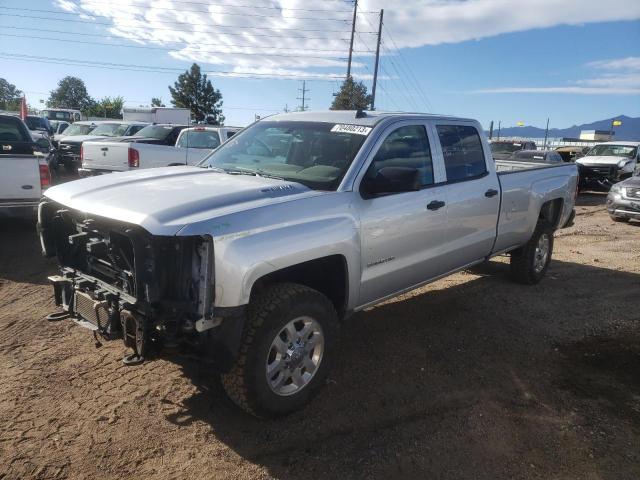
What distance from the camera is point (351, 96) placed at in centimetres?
3200

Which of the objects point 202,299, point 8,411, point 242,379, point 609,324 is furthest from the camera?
point 609,324

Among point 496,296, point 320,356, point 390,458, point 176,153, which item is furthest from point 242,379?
point 176,153

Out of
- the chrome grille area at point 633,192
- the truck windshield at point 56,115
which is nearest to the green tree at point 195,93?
the truck windshield at point 56,115

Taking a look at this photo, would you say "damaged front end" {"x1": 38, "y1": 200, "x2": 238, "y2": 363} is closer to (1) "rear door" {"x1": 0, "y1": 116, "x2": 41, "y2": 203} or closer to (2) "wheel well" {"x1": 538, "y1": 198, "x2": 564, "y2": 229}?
(1) "rear door" {"x1": 0, "y1": 116, "x2": 41, "y2": 203}

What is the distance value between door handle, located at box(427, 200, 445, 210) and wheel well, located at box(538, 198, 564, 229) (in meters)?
2.73

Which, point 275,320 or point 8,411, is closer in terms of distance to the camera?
point 275,320

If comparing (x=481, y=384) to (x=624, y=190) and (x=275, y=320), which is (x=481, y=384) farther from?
(x=624, y=190)

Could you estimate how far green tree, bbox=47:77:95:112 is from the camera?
103000 millimetres

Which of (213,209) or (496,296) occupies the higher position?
(213,209)

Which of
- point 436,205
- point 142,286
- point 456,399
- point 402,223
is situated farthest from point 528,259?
point 142,286

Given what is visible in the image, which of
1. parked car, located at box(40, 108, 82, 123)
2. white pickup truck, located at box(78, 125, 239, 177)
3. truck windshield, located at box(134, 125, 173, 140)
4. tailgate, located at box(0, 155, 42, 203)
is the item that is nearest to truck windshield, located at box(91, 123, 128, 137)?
truck windshield, located at box(134, 125, 173, 140)

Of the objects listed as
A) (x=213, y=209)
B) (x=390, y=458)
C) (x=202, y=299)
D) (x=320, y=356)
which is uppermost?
(x=213, y=209)

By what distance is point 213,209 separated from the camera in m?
3.06

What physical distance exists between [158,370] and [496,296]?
4013 millimetres
